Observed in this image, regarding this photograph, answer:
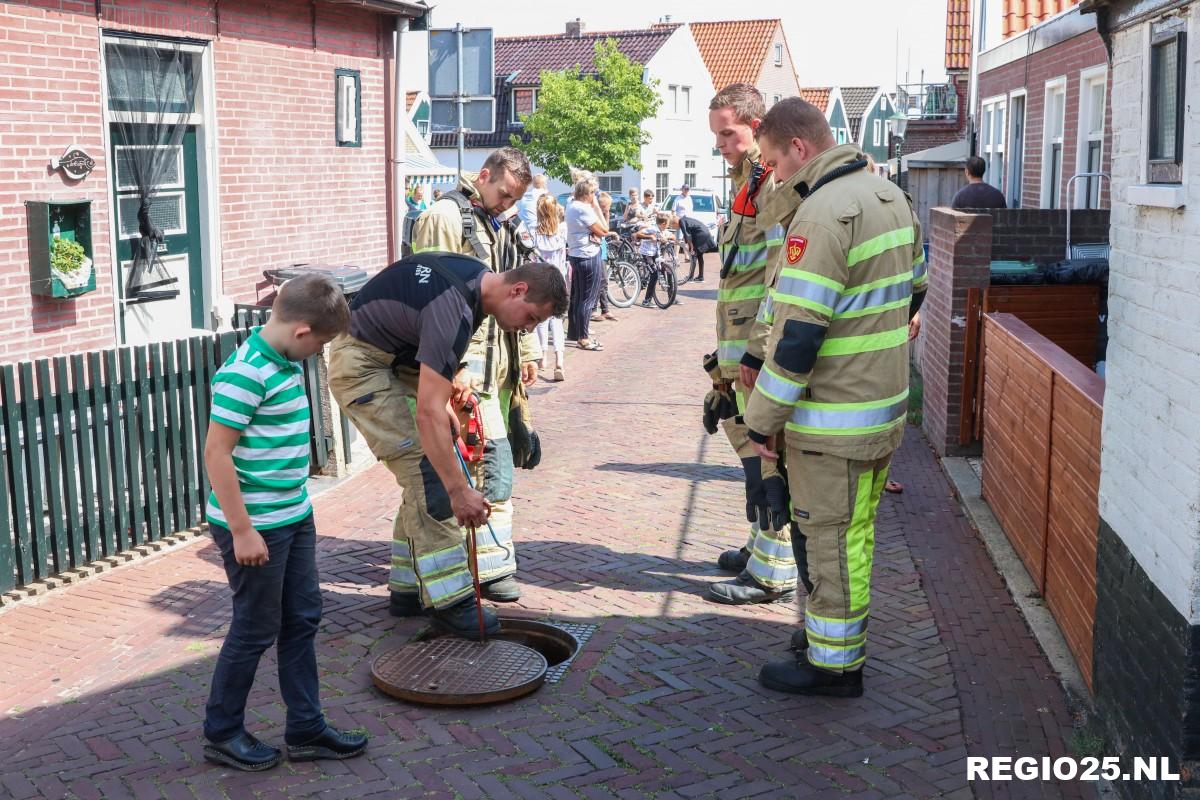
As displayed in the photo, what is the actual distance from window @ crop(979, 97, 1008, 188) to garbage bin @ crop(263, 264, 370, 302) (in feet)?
36.2

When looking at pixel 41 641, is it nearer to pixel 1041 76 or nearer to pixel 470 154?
pixel 1041 76

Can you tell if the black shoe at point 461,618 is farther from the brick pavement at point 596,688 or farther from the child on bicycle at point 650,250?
the child on bicycle at point 650,250

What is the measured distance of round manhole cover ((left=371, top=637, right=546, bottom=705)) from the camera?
4.87 metres

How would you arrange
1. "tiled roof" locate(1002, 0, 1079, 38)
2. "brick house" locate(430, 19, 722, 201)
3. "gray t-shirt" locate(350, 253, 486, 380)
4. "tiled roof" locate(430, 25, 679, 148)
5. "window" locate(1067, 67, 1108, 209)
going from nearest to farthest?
"gray t-shirt" locate(350, 253, 486, 380), "window" locate(1067, 67, 1108, 209), "tiled roof" locate(1002, 0, 1079, 38), "brick house" locate(430, 19, 722, 201), "tiled roof" locate(430, 25, 679, 148)

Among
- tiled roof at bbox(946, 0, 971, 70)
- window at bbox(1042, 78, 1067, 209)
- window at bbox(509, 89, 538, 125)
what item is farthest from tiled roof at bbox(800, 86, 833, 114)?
window at bbox(1042, 78, 1067, 209)

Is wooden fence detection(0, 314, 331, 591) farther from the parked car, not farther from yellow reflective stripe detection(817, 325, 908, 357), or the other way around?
the parked car

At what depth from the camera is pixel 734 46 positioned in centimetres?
5975

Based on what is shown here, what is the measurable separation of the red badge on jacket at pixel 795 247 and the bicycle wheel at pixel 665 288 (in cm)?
1549

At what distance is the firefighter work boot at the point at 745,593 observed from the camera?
605 cm

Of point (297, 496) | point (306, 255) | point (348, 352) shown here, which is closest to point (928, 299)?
point (306, 255)

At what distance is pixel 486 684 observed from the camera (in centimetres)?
495

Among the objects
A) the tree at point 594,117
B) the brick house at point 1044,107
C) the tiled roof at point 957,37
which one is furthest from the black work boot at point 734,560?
the tree at point 594,117

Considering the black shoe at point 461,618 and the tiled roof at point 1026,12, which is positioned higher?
the tiled roof at point 1026,12

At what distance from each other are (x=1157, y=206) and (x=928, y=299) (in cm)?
661
